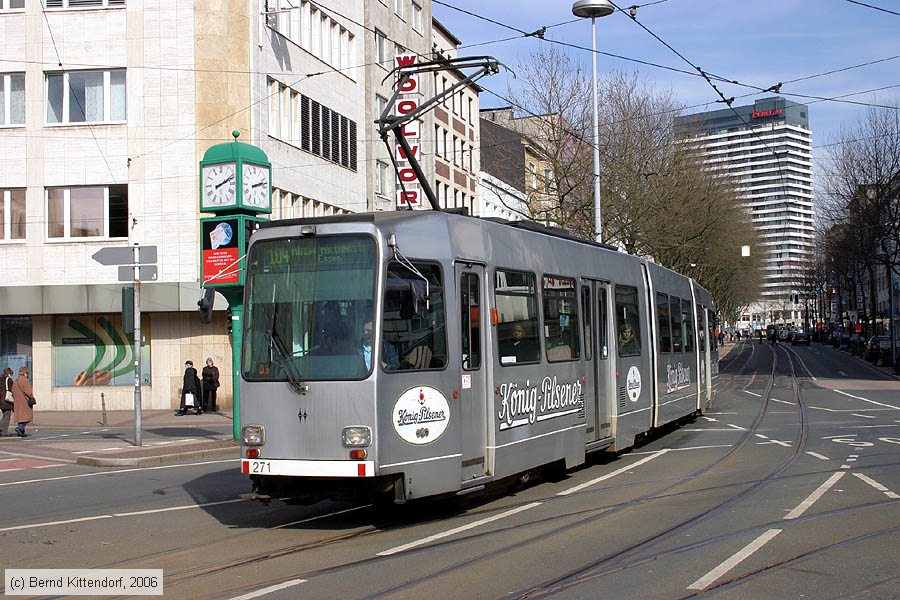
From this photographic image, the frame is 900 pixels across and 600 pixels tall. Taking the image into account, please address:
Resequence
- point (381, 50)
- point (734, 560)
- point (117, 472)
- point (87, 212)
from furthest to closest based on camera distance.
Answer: point (381, 50), point (87, 212), point (117, 472), point (734, 560)

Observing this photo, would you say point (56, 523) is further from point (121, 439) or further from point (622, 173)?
point (622, 173)

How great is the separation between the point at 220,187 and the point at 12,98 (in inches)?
671

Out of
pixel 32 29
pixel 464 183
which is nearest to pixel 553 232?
pixel 32 29

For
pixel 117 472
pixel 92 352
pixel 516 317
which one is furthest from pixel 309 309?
pixel 92 352

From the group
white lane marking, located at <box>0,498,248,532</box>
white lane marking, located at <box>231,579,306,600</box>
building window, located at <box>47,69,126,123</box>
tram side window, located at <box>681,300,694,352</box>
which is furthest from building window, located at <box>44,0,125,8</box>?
white lane marking, located at <box>231,579,306,600</box>

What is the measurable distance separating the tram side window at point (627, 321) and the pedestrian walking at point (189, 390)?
1792 centimetres

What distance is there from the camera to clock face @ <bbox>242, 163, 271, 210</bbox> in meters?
21.6

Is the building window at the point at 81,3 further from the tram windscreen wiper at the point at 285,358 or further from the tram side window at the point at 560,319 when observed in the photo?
the tram windscreen wiper at the point at 285,358

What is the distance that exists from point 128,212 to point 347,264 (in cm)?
2568

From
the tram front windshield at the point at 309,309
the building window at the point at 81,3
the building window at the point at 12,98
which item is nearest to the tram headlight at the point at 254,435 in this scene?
the tram front windshield at the point at 309,309

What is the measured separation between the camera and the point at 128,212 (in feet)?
110

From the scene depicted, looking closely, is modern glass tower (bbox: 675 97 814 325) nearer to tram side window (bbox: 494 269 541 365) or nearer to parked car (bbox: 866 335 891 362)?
parked car (bbox: 866 335 891 362)

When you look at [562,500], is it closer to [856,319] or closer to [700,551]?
[700,551]

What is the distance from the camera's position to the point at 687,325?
22.3 meters
